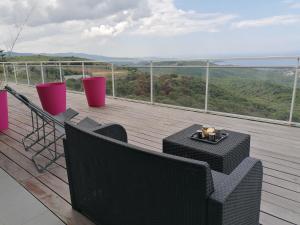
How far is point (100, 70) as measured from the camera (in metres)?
7.08

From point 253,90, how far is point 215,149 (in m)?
2.92

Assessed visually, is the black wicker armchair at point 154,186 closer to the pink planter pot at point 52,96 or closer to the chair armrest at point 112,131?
the chair armrest at point 112,131

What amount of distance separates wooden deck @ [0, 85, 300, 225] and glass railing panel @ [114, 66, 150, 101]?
0.49m

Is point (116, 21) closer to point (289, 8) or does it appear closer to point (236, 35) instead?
point (236, 35)

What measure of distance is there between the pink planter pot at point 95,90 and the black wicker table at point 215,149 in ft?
13.4

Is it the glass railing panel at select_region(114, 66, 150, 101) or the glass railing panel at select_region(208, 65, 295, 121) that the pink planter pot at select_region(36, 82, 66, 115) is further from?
the glass railing panel at select_region(208, 65, 295, 121)

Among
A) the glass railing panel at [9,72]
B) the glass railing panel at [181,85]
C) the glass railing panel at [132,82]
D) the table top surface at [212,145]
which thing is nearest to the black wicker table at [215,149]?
the table top surface at [212,145]

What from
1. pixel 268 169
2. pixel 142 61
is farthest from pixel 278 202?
pixel 142 61

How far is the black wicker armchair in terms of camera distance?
1122 mm

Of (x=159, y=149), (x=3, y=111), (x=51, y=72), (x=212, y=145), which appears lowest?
(x=159, y=149)

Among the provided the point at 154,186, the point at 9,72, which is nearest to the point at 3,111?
the point at 154,186

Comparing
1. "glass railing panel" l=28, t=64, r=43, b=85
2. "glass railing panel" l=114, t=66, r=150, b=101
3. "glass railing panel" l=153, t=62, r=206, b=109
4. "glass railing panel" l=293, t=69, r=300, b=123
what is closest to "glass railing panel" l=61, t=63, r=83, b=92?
"glass railing panel" l=114, t=66, r=150, b=101

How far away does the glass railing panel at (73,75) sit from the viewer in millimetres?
7977

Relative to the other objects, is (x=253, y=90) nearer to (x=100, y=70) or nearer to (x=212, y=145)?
(x=212, y=145)
